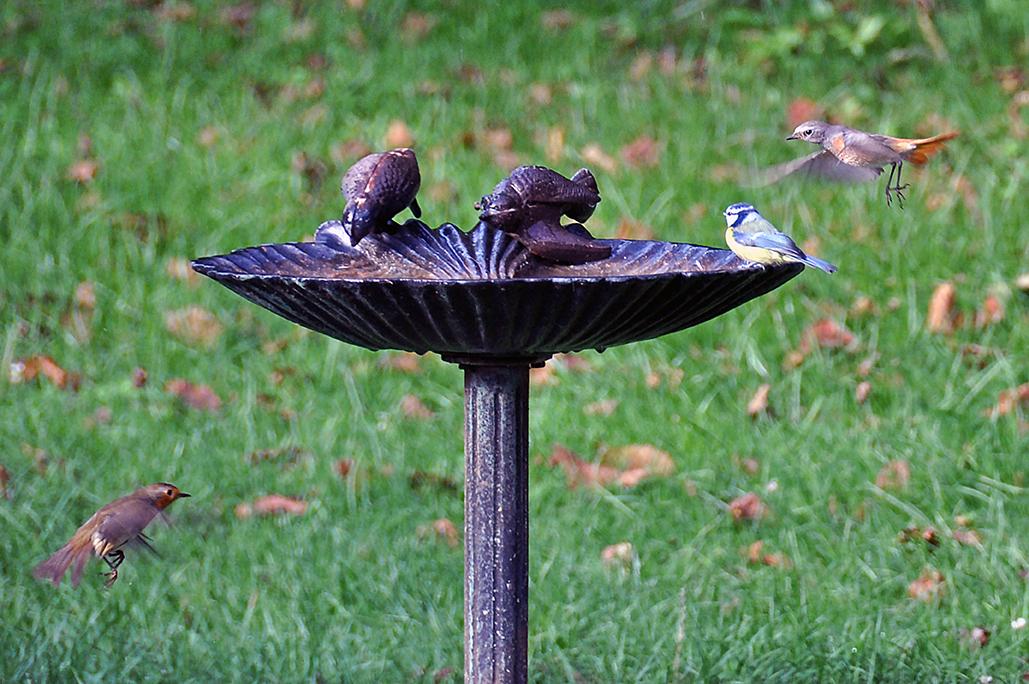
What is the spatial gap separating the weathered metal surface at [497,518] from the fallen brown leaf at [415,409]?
7.96 feet

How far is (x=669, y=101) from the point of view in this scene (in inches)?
284

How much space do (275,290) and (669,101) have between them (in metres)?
4.82

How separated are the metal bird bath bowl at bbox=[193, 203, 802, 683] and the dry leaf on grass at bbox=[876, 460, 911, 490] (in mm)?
1774

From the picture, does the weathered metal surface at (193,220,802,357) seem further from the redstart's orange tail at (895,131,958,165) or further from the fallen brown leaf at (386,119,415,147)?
the fallen brown leaf at (386,119,415,147)

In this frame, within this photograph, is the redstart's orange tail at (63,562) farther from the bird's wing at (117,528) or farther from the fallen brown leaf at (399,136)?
the fallen brown leaf at (399,136)

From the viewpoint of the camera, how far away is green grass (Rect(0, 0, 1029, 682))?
391cm

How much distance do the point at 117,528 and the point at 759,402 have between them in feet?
8.49

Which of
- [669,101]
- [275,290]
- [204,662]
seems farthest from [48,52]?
[275,290]

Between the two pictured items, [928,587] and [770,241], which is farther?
[928,587]

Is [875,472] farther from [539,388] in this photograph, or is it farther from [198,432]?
[198,432]

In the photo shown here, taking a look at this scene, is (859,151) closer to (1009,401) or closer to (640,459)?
(640,459)

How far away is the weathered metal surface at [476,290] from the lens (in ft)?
8.31

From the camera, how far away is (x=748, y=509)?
459cm

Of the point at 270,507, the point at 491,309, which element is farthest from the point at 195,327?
the point at 491,309
